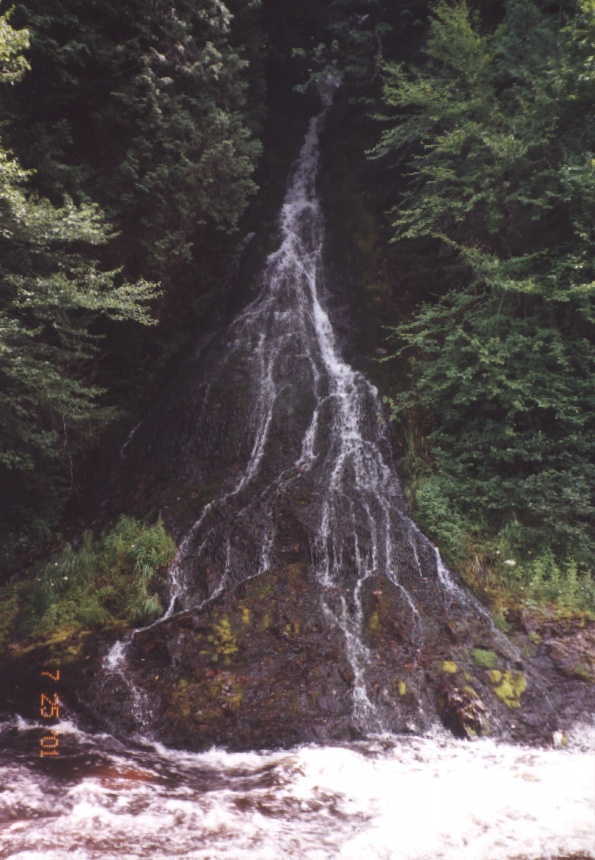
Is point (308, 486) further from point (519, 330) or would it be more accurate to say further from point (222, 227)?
point (222, 227)

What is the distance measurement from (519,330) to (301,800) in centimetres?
715

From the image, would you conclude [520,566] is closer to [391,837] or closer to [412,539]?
[412,539]

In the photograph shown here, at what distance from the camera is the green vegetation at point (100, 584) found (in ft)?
22.0

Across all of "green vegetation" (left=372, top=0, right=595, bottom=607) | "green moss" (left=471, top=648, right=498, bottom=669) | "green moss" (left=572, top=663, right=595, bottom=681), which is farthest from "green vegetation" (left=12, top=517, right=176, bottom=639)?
"green moss" (left=572, top=663, right=595, bottom=681)

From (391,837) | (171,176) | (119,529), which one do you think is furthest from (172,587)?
(171,176)

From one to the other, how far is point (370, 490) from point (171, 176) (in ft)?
23.2

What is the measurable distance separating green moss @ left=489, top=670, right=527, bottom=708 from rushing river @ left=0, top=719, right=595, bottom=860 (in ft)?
1.83

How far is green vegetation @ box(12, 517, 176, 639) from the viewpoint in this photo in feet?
22.0

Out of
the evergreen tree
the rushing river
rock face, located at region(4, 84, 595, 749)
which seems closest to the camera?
the rushing river

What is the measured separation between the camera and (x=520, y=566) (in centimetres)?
689
